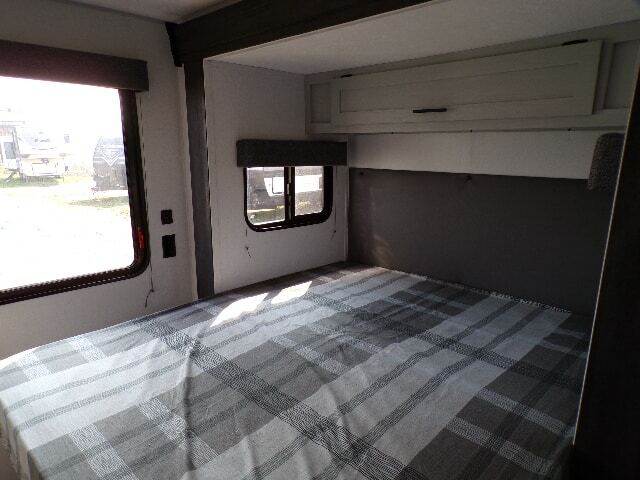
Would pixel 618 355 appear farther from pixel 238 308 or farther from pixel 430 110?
pixel 238 308

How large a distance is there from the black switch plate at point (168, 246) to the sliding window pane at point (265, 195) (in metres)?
0.51

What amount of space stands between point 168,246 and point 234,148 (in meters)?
0.73

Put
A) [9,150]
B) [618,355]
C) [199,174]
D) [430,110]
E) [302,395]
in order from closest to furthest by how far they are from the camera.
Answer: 1. [618,355]
2. [302,395]
3. [9,150]
4. [430,110]
5. [199,174]

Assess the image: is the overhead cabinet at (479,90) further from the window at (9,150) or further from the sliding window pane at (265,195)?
the window at (9,150)

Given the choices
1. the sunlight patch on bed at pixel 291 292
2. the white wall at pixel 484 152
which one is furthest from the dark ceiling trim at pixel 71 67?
the white wall at pixel 484 152

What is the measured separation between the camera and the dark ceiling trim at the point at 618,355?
1.02 metres

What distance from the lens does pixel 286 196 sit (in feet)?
9.89

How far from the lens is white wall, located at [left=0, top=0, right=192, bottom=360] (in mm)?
1943

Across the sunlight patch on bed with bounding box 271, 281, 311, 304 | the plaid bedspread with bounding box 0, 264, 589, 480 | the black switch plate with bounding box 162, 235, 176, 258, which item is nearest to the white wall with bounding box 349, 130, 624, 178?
the plaid bedspread with bounding box 0, 264, 589, 480

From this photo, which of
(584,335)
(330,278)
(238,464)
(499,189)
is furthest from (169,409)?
(499,189)

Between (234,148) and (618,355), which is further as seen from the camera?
(234,148)

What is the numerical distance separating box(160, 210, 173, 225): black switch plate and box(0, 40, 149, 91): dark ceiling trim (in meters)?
0.70

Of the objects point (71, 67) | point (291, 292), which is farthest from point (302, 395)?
point (71, 67)

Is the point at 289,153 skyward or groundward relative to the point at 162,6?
groundward
